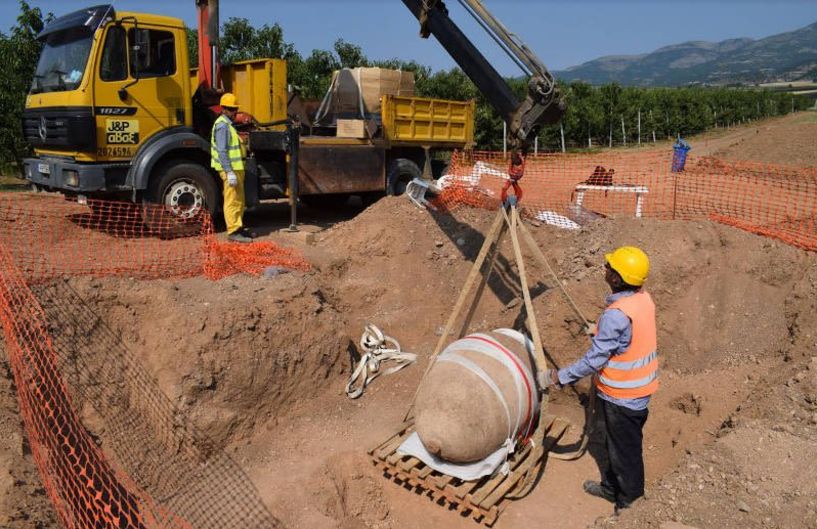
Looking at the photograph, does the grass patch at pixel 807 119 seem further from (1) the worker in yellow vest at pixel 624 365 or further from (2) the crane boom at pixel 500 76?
(1) the worker in yellow vest at pixel 624 365

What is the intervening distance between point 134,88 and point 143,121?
0.47 metres

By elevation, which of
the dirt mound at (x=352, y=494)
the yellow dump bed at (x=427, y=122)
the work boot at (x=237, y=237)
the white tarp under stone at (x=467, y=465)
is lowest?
the dirt mound at (x=352, y=494)

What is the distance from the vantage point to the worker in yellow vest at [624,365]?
13.8 ft

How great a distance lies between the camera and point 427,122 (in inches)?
466

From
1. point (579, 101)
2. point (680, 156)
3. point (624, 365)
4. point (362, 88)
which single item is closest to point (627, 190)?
point (624, 365)

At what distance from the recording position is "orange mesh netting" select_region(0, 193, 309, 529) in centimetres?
467

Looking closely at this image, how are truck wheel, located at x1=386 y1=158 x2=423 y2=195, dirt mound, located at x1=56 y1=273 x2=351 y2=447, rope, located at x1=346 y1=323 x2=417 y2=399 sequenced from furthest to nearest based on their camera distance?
truck wheel, located at x1=386 y1=158 x2=423 y2=195 → rope, located at x1=346 y1=323 x2=417 y2=399 → dirt mound, located at x1=56 y1=273 x2=351 y2=447

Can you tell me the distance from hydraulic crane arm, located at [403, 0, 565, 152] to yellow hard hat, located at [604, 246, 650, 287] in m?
1.56

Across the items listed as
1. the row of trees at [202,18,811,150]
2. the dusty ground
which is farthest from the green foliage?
the dusty ground

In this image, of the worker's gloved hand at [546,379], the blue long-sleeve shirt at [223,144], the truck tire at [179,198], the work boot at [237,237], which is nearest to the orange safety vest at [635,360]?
the worker's gloved hand at [546,379]

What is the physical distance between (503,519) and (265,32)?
68.9 feet

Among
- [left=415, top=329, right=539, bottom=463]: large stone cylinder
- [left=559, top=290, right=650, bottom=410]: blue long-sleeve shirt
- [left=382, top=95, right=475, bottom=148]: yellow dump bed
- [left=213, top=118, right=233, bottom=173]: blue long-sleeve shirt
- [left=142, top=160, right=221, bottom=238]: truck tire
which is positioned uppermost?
[left=382, top=95, right=475, bottom=148]: yellow dump bed

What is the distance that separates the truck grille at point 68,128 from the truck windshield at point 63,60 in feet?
1.33

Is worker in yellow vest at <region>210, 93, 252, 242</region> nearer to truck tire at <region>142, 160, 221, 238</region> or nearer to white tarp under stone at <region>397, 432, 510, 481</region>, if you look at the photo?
truck tire at <region>142, 160, 221, 238</region>
